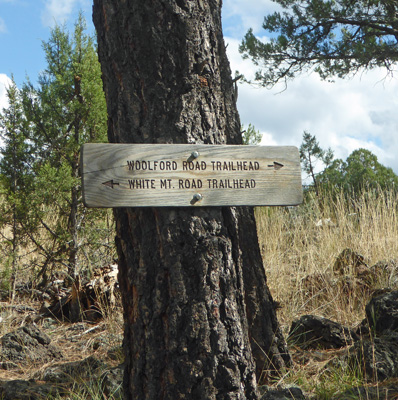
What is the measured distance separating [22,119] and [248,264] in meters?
4.01

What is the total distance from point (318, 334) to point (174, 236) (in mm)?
2000

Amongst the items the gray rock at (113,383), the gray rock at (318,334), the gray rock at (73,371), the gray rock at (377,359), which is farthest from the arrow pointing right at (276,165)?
the gray rock at (73,371)

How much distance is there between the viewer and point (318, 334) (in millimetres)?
3904

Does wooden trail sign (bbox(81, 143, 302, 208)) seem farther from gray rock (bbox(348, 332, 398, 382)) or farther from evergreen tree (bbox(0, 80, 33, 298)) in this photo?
evergreen tree (bbox(0, 80, 33, 298))

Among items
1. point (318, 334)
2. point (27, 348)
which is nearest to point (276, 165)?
point (318, 334)

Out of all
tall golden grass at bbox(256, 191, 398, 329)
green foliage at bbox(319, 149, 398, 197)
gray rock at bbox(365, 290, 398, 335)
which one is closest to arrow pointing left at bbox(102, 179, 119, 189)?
gray rock at bbox(365, 290, 398, 335)

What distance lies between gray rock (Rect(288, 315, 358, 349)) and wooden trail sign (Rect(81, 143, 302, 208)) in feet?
5.58

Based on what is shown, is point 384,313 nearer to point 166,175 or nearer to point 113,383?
point 113,383

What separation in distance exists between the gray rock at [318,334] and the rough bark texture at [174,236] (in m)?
1.47

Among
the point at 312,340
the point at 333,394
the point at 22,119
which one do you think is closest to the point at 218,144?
the point at 333,394

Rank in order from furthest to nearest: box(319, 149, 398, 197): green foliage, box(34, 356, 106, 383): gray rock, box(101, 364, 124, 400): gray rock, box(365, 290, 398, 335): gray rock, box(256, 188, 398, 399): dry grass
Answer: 1. box(319, 149, 398, 197): green foliage
2. box(365, 290, 398, 335): gray rock
3. box(34, 356, 106, 383): gray rock
4. box(256, 188, 398, 399): dry grass
5. box(101, 364, 124, 400): gray rock

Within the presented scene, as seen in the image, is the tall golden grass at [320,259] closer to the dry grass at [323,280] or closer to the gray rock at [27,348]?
the dry grass at [323,280]

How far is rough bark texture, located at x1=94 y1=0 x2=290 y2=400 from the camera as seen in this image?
2.32 m

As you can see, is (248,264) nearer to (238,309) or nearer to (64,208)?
(238,309)
